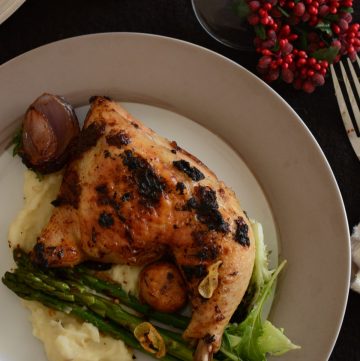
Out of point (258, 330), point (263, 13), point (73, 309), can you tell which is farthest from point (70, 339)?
point (263, 13)

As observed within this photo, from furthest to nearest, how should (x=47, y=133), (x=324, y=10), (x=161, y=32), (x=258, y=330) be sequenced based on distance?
→ (x=161, y=32)
(x=324, y=10)
(x=47, y=133)
(x=258, y=330)

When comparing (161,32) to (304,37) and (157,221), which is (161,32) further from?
(157,221)

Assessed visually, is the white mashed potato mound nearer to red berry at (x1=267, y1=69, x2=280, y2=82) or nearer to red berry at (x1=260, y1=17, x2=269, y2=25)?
red berry at (x1=267, y1=69, x2=280, y2=82)

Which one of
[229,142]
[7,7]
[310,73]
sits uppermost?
[7,7]

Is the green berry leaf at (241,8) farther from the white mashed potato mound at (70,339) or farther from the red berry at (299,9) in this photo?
the white mashed potato mound at (70,339)

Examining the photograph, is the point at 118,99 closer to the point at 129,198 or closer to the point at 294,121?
the point at 129,198
